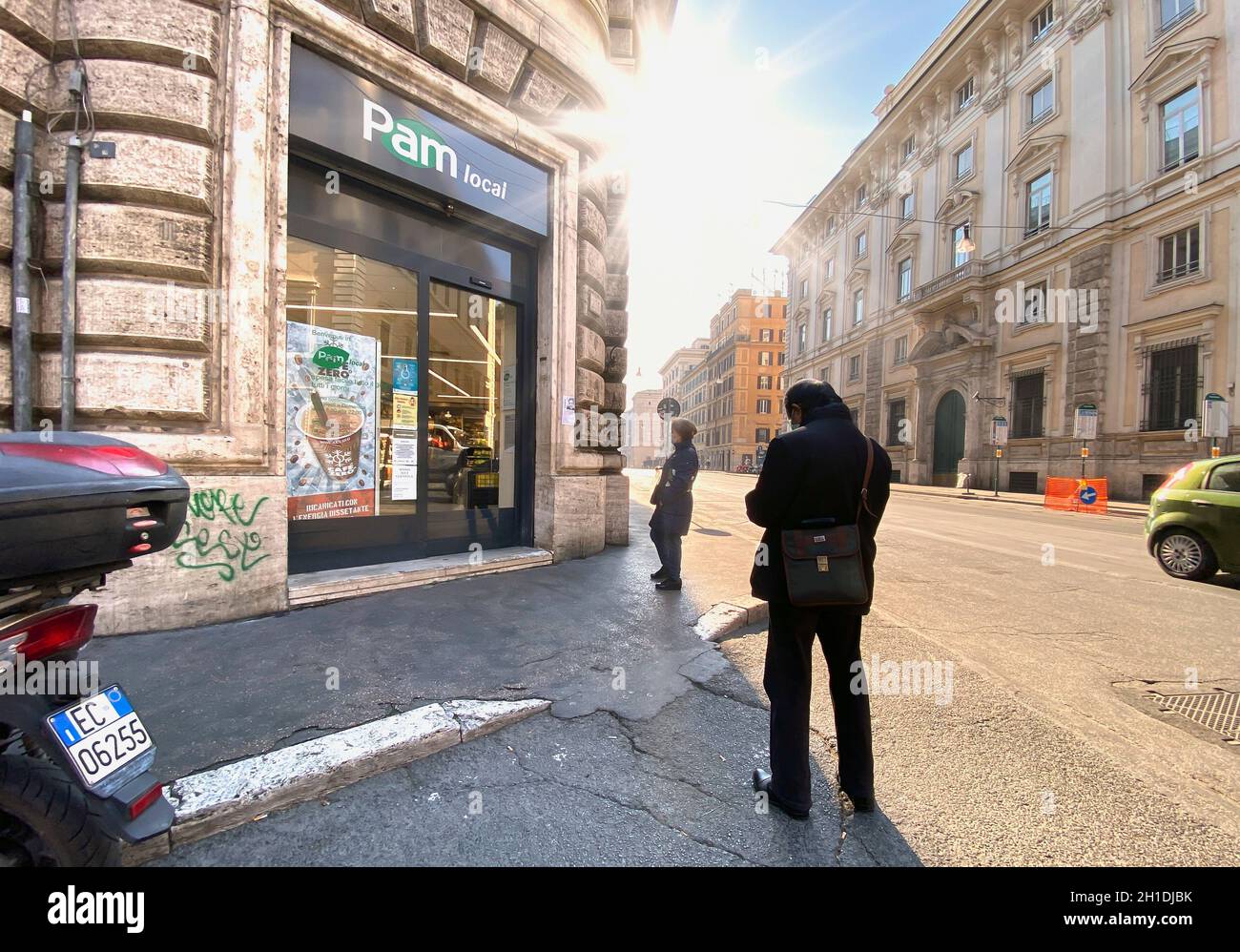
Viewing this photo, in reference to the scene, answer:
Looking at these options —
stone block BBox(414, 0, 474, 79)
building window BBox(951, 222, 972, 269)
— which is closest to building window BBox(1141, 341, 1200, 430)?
building window BBox(951, 222, 972, 269)

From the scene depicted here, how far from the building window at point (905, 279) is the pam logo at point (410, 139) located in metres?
34.8

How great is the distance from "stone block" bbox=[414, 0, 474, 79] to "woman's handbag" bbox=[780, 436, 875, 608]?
6.06 meters

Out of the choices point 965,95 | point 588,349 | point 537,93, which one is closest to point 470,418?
point 588,349

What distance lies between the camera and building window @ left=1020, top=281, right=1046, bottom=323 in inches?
941

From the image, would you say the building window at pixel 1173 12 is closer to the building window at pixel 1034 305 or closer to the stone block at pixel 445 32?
the building window at pixel 1034 305

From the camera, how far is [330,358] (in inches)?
207

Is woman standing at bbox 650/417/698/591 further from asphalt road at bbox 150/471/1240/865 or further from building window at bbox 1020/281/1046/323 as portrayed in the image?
building window at bbox 1020/281/1046/323

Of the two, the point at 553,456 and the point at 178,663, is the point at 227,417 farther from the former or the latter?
the point at 553,456

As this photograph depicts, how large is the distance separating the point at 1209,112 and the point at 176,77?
28.6 m

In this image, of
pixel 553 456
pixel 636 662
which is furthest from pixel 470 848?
pixel 553 456

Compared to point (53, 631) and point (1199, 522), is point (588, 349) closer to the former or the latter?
point (53, 631)

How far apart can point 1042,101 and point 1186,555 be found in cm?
Answer: 2823

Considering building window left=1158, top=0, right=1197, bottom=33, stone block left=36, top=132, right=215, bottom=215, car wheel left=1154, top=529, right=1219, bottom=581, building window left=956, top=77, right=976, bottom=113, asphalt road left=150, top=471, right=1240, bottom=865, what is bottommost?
asphalt road left=150, top=471, right=1240, bottom=865

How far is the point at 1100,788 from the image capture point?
240 centimetres
